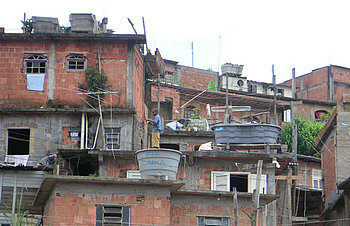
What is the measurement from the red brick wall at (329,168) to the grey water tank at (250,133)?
534 cm

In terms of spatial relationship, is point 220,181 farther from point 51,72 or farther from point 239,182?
point 51,72

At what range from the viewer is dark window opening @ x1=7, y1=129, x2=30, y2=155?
31.2m

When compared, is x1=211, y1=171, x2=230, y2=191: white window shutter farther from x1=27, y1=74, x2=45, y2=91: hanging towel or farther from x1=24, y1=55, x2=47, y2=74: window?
x1=24, y1=55, x2=47, y2=74: window

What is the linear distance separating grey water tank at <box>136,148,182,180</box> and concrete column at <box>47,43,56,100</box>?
12747mm

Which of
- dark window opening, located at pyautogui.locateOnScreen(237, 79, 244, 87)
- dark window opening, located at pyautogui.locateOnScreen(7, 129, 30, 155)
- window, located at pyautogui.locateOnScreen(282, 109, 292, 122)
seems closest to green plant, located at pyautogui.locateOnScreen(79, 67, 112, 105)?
dark window opening, located at pyautogui.locateOnScreen(7, 129, 30, 155)

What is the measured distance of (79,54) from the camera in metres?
32.0

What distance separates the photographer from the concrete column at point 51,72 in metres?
31.7

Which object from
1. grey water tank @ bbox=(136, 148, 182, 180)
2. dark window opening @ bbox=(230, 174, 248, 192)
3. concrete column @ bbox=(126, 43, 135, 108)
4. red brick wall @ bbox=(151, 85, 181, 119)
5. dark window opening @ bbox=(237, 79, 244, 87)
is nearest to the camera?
grey water tank @ bbox=(136, 148, 182, 180)

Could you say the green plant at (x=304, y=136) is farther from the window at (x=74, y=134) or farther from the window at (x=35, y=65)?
the window at (x=35, y=65)

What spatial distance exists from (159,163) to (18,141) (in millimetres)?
13299

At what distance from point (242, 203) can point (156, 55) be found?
48.4 ft

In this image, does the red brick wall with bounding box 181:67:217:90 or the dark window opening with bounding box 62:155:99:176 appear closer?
the dark window opening with bounding box 62:155:99:176

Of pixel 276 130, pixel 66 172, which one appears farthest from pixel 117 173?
pixel 276 130

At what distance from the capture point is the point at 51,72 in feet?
105
